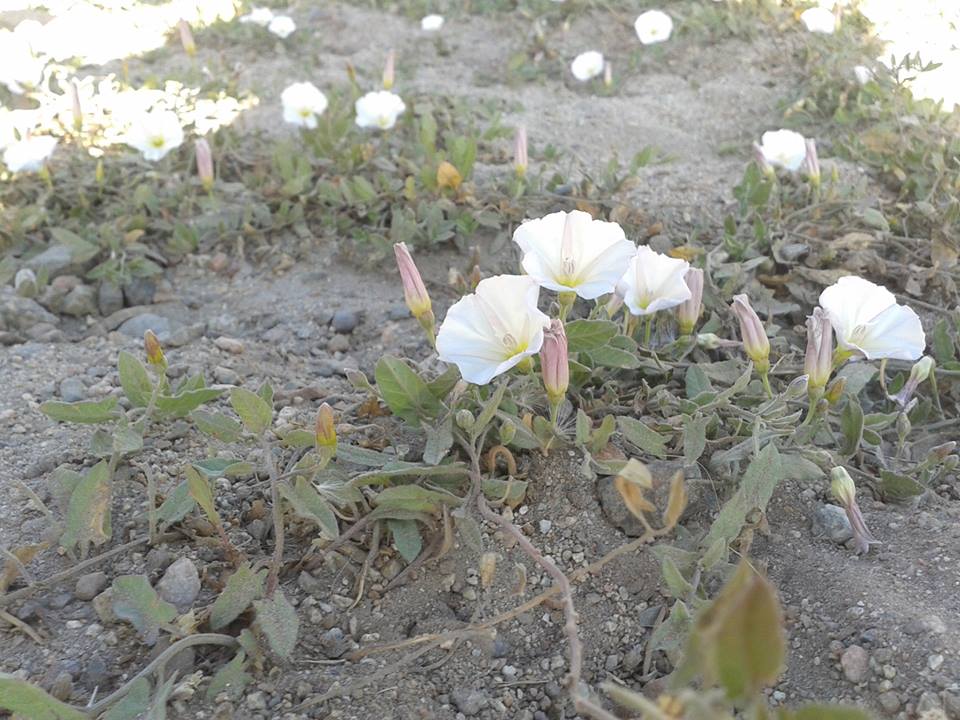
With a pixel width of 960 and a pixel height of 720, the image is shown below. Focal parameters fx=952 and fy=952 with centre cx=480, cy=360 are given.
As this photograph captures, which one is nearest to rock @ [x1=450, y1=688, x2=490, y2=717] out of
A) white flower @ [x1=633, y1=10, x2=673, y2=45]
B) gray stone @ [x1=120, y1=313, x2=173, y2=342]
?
gray stone @ [x1=120, y1=313, x2=173, y2=342]

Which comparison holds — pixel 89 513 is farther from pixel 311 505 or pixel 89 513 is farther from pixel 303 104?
pixel 303 104

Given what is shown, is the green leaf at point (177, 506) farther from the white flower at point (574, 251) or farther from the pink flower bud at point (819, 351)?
the pink flower bud at point (819, 351)

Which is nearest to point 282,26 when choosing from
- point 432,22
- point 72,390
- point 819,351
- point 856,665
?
point 432,22

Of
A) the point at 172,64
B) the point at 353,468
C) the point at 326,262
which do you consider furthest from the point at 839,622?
the point at 172,64

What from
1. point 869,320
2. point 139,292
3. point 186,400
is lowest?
point 139,292

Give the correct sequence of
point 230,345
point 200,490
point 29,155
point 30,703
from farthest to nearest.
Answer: point 29,155 < point 230,345 < point 200,490 < point 30,703

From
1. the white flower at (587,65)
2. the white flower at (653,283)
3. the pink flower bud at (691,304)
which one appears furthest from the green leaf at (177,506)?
the white flower at (587,65)
